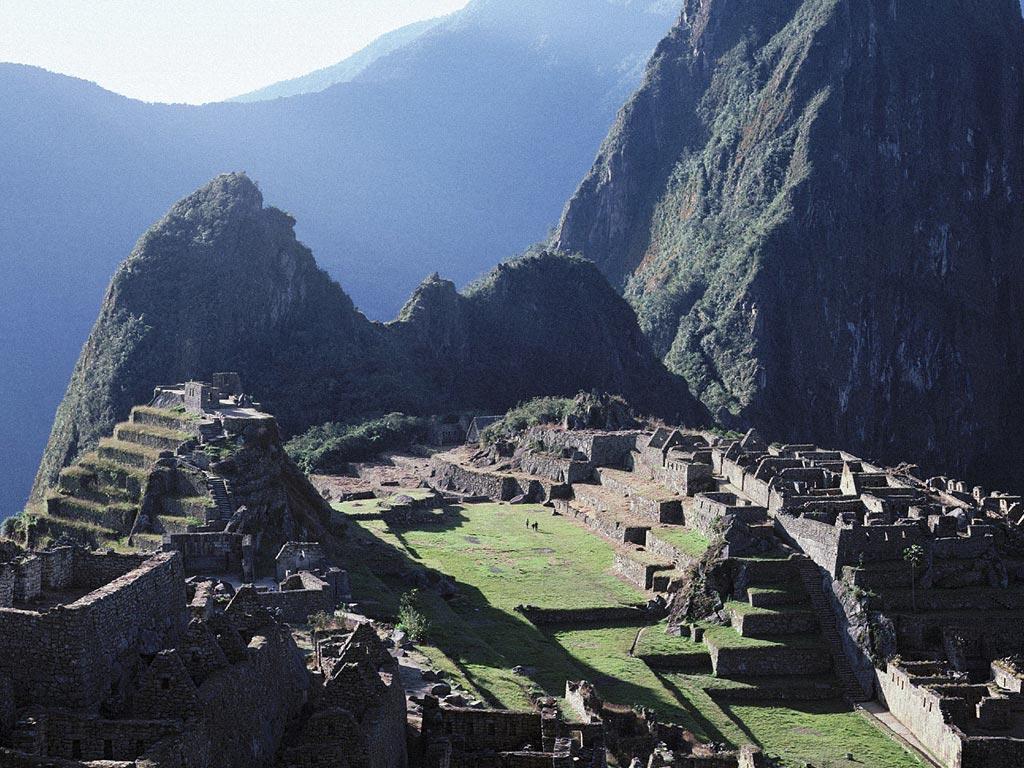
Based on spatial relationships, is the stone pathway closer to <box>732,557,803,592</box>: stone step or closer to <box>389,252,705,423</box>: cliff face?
<box>732,557,803,592</box>: stone step

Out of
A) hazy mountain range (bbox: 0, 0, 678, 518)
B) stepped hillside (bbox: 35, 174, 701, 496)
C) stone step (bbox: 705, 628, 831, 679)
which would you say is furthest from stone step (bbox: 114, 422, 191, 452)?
hazy mountain range (bbox: 0, 0, 678, 518)

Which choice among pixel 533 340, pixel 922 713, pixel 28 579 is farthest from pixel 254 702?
pixel 533 340

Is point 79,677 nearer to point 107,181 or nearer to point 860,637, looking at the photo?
point 860,637

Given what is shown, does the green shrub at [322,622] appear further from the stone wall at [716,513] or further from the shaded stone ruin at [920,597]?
the stone wall at [716,513]

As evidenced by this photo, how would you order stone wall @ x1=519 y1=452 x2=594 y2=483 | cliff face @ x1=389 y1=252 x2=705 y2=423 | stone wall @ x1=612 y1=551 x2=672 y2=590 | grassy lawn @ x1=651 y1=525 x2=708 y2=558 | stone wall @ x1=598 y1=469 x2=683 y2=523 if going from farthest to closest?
cliff face @ x1=389 y1=252 x2=705 y2=423 → stone wall @ x1=519 y1=452 x2=594 y2=483 → stone wall @ x1=598 y1=469 x2=683 y2=523 → grassy lawn @ x1=651 y1=525 x2=708 y2=558 → stone wall @ x1=612 y1=551 x2=672 y2=590

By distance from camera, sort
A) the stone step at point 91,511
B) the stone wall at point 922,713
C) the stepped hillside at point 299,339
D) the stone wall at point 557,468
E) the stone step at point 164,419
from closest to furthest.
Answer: the stone wall at point 922,713, the stone step at point 91,511, the stone step at point 164,419, the stone wall at point 557,468, the stepped hillside at point 299,339

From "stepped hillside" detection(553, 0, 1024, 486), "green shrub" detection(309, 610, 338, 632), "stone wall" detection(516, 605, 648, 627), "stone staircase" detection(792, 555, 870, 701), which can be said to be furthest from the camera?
"stepped hillside" detection(553, 0, 1024, 486)

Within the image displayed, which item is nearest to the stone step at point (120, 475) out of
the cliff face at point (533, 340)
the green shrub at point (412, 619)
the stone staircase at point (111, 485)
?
the stone staircase at point (111, 485)
